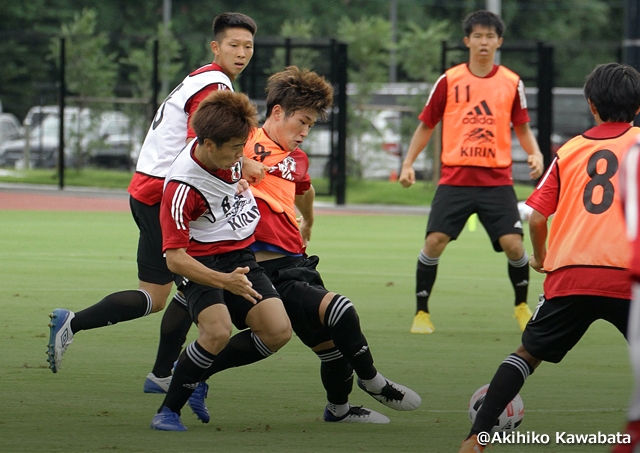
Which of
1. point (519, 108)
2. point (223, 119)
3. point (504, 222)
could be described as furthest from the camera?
point (519, 108)

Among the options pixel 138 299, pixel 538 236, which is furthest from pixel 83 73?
pixel 538 236

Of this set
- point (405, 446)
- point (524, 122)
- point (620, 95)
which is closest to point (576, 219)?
point (620, 95)

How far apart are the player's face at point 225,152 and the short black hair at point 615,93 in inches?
60.0

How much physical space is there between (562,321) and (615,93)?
99 centimetres

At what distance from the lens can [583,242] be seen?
4660 mm

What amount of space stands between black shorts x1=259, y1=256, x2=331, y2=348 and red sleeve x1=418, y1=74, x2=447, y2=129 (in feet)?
10.3

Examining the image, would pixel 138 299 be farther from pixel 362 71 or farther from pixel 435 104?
pixel 362 71

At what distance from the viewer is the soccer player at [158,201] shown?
236 inches

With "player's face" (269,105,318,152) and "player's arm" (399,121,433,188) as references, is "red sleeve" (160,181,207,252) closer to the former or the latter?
"player's face" (269,105,318,152)

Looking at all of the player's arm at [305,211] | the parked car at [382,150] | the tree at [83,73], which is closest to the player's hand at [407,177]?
the player's arm at [305,211]

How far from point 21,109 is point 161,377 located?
22351mm

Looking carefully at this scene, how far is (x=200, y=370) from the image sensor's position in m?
5.09

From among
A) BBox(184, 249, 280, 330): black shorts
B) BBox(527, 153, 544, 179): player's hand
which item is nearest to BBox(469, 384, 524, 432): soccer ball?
BBox(184, 249, 280, 330): black shorts

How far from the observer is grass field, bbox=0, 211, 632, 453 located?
16.7 ft
